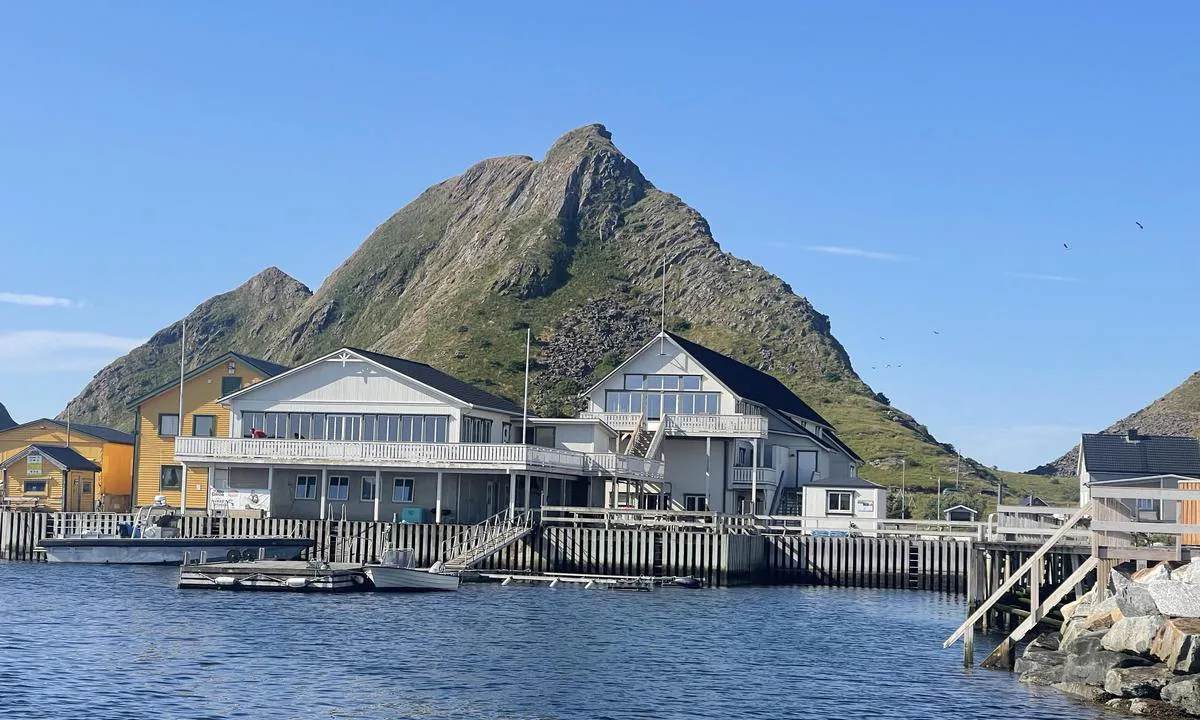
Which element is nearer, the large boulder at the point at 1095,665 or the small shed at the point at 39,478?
the large boulder at the point at 1095,665

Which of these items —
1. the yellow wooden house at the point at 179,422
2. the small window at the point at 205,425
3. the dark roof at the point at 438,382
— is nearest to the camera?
the dark roof at the point at 438,382

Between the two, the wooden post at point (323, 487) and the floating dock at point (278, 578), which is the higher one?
the wooden post at point (323, 487)

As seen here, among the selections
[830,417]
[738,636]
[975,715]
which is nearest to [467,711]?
[975,715]

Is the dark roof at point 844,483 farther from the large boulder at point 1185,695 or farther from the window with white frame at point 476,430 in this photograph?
the large boulder at point 1185,695

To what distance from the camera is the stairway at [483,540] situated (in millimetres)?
61844

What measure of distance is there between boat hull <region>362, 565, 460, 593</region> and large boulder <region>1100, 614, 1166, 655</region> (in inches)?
1148

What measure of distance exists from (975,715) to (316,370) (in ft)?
149

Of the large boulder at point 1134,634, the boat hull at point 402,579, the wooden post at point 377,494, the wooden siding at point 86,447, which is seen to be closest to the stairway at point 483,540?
the boat hull at point 402,579

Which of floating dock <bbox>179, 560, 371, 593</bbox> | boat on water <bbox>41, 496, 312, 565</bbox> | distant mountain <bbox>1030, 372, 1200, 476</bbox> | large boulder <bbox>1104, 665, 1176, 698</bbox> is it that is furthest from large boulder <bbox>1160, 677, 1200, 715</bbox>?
distant mountain <bbox>1030, 372, 1200, 476</bbox>

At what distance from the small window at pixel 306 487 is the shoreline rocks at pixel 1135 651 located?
41.6 metres

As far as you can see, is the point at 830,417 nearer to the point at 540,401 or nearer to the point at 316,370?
the point at 540,401

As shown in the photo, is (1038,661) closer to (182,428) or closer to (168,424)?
(182,428)

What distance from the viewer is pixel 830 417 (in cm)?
14825

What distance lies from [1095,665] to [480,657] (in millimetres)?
15397
